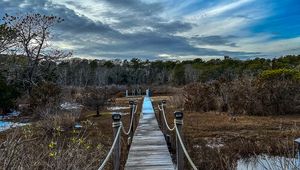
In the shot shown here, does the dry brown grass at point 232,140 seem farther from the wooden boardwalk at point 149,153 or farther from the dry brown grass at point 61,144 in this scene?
the dry brown grass at point 61,144

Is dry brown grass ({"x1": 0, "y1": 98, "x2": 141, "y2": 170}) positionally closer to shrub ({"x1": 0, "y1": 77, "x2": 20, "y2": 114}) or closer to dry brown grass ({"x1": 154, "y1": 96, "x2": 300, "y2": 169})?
dry brown grass ({"x1": 154, "y1": 96, "x2": 300, "y2": 169})

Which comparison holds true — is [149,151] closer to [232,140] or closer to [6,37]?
[232,140]

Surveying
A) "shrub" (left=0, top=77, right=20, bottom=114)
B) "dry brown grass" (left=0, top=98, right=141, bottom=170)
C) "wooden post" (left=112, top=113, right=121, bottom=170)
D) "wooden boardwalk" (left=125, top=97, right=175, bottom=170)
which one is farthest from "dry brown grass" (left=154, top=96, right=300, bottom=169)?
"shrub" (left=0, top=77, right=20, bottom=114)

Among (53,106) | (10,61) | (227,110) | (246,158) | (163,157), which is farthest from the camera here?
(10,61)

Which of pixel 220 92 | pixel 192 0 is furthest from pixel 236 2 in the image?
pixel 220 92

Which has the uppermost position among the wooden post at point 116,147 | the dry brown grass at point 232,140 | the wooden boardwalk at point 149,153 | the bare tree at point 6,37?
the bare tree at point 6,37

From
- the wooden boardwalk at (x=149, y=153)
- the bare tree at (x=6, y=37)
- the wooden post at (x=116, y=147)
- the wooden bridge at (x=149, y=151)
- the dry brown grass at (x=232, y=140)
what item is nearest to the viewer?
the wooden post at (x=116, y=147)

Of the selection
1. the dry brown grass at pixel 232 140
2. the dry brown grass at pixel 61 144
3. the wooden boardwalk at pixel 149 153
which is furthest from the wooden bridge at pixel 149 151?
the dry brown grass at pixel 232 140

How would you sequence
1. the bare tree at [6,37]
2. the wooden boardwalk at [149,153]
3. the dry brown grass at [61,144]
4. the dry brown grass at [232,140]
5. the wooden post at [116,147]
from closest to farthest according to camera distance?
the dry brown grass at [61,144], the wooden post at [116,147], the wooden boardwalk at [149,153], the dry brown grass at [232,140], the bare tree at [6,37]

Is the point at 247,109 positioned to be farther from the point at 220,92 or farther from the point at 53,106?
the point at 53,106

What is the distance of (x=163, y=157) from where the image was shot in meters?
8.44

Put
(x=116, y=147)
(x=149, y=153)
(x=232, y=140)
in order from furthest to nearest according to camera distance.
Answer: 1. (x=232, y=140)
2. (x=149, y=153)
3. (x=116, y=147)

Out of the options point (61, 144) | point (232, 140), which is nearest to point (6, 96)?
point (61, 144)

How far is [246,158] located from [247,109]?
11.0 metres
